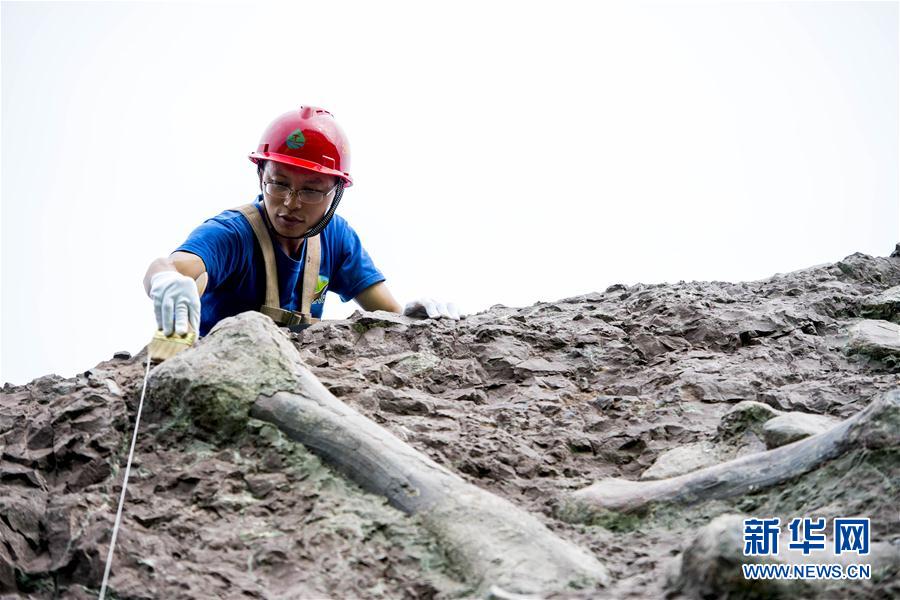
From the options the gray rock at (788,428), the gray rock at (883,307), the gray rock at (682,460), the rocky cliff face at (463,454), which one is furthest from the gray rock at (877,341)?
the gray rock at (682,460)

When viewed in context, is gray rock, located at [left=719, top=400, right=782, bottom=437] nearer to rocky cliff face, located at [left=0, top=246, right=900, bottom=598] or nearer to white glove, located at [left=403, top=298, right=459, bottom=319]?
rocky cliff face, located at [left=0, top=246, right=900, bottom=598]

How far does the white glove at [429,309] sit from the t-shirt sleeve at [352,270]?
1.03m

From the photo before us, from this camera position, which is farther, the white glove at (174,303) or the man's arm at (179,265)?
the man's arm at (179,265)

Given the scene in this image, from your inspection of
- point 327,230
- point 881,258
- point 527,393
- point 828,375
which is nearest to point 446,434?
point 527,393

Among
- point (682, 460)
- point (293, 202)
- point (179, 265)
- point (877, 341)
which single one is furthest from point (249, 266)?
point (877, 341)

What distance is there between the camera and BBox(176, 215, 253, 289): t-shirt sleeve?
16.8ft

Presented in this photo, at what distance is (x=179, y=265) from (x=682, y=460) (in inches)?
114

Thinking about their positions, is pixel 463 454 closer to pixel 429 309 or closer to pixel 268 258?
pixel 429 309

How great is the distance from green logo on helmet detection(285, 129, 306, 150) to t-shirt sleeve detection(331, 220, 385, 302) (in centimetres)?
92

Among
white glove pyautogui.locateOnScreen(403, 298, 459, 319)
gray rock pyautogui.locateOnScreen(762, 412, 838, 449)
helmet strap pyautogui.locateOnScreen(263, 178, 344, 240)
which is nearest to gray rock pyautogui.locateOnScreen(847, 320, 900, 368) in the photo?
gray rock pyautogui.locateOnScreen(762, 412, 838, 449)

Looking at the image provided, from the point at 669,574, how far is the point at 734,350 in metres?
2.16

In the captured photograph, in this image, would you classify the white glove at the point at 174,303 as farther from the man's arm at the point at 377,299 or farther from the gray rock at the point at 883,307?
the gray rock at the point at 883,307

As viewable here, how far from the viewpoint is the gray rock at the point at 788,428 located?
3305 millimetres

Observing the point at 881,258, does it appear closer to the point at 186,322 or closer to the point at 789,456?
the point at 789,456
